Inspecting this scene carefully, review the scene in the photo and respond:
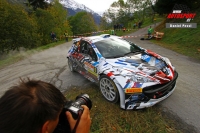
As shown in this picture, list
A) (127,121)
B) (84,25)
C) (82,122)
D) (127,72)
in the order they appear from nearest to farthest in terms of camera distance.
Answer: (82,122)
(127,121)
(127,72)
(84,25)

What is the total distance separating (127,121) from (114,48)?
221cm

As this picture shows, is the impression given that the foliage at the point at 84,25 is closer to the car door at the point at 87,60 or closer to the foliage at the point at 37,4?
the foliage at the point at 37,4

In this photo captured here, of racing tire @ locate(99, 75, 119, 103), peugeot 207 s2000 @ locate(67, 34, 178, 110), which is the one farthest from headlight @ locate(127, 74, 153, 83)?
racing tire @ locate(99, 75, 119, 103)

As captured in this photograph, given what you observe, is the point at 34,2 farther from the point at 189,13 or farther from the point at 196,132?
the point at 196,132

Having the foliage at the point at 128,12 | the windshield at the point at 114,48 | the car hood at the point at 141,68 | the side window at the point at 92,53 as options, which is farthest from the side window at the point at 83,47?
the foliage at the point at 128,12

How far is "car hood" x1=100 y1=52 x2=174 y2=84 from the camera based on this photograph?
294cm

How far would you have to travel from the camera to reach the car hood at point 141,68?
2.94 meters

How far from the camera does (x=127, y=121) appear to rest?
9.21 feet

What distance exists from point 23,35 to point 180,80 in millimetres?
19608

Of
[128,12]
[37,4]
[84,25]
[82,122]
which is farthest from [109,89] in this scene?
[84,25]

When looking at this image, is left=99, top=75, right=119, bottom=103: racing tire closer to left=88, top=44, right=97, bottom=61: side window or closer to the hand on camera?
left=88, top=44, right=97, bottom=61: side window

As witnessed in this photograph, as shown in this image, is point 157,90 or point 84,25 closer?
point 157,90

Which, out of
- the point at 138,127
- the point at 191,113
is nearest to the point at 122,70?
the point at 138,127

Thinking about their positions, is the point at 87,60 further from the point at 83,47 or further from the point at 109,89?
the point at 109,89
